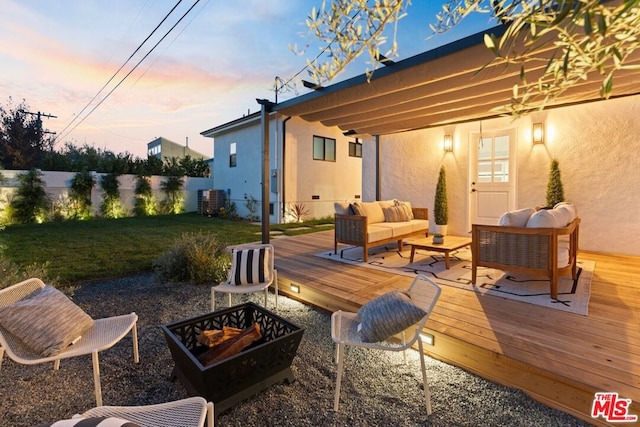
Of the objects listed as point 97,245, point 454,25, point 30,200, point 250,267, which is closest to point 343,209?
point 250,267

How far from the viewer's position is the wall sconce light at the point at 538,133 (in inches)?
239

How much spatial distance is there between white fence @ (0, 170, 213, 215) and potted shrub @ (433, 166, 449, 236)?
11.1 m

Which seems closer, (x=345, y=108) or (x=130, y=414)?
(x=130, y=414)

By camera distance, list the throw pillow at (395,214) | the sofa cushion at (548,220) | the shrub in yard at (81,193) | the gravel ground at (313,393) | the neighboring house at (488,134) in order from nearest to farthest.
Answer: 1. the gravel ground at (313,393)
2. the sofa cushion at (548,220)
3. the neighboring house at (488,134)
4. the throw pillow at (395,214)
5. the shrub in yard at (81,193)

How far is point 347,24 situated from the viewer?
149 centimetres

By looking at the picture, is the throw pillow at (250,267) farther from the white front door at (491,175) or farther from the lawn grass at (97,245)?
the white front door at (491,175)

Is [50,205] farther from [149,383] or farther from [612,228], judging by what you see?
[612,228]

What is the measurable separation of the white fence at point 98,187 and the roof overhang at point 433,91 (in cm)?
1002

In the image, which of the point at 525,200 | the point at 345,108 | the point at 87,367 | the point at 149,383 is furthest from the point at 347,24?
the point at 525,200

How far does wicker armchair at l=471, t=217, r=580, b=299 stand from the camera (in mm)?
3287

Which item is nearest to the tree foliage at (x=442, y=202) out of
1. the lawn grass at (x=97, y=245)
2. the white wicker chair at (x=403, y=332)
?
the lawn grass at (x=97, y=245)

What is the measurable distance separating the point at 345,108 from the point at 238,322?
168 inches

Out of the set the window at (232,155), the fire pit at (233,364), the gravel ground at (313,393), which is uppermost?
the window at (232,155)

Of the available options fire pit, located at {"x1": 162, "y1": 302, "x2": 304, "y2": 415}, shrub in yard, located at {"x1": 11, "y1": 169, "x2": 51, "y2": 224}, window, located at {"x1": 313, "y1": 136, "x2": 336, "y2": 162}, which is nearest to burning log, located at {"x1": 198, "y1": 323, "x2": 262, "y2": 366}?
fire pit, located at {"x1": 162, "y1": 302, "x2": 304, "y2": 415}
